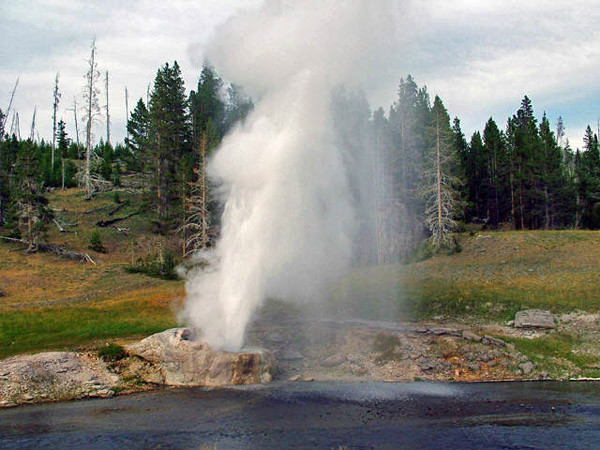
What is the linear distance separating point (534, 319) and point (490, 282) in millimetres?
8551

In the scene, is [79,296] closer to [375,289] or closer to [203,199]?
[203,199]

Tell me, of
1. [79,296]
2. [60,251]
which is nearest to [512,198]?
[79,296]

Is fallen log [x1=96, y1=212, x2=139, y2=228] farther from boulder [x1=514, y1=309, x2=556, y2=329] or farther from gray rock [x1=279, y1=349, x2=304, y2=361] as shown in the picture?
boulder [x1=514, y1=309, x2=556, y2=329]

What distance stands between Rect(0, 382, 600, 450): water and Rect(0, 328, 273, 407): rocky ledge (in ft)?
3.81

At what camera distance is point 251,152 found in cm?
3016

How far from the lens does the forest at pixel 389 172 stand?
54.0 m

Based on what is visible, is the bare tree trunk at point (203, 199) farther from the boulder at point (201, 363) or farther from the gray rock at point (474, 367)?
the gray rock at point (474, 367)

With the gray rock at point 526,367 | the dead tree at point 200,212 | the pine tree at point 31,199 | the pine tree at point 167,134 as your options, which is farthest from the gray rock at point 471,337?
the pine tree at point 31,199

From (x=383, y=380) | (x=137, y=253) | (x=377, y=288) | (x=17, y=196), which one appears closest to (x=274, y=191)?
(x=383, y=380)

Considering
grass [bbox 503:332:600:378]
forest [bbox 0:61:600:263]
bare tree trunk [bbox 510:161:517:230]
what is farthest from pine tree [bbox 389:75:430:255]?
grass [bbox 503:332:600:378]

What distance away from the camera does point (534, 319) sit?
101ft

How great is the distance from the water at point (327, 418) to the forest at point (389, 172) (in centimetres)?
2017

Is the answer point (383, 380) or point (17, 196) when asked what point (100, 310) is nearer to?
point (383, 380)

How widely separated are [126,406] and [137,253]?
42.5 metres
